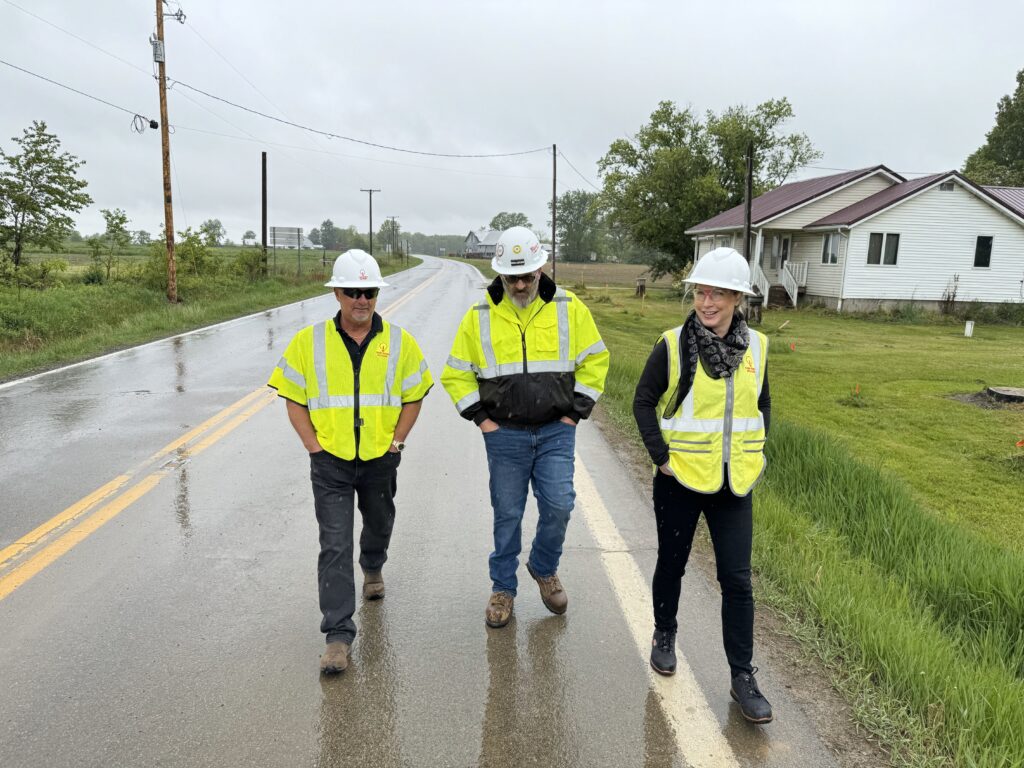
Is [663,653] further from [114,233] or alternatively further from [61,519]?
[114,233]

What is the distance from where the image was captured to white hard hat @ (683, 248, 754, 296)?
2861mm

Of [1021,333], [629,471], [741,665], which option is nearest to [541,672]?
[741,665]

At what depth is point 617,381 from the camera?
1020 centimetres

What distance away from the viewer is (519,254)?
3.32 meters

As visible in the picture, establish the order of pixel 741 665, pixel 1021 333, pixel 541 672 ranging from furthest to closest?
pixel 1021 333
pixel 541 672
pixel 741 665

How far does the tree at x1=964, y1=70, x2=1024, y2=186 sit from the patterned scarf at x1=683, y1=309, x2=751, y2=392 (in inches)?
2413

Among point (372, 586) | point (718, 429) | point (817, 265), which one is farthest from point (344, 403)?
point (817, 265)

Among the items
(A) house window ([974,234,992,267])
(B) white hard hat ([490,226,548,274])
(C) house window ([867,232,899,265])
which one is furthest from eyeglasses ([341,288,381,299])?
(A) house window ([974,234,992,267])

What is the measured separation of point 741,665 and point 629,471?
11.1 feet

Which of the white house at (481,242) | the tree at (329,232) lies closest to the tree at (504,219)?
the white house at (481,242)

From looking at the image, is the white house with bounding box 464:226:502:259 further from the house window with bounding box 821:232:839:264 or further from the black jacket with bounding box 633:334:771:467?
the black jacket with bounding box 633:334:771:467

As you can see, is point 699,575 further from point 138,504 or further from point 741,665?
point 138,504

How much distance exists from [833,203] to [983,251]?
5.92m

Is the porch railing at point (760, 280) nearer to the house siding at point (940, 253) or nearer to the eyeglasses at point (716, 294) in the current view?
the house siding at point (940, 253)
